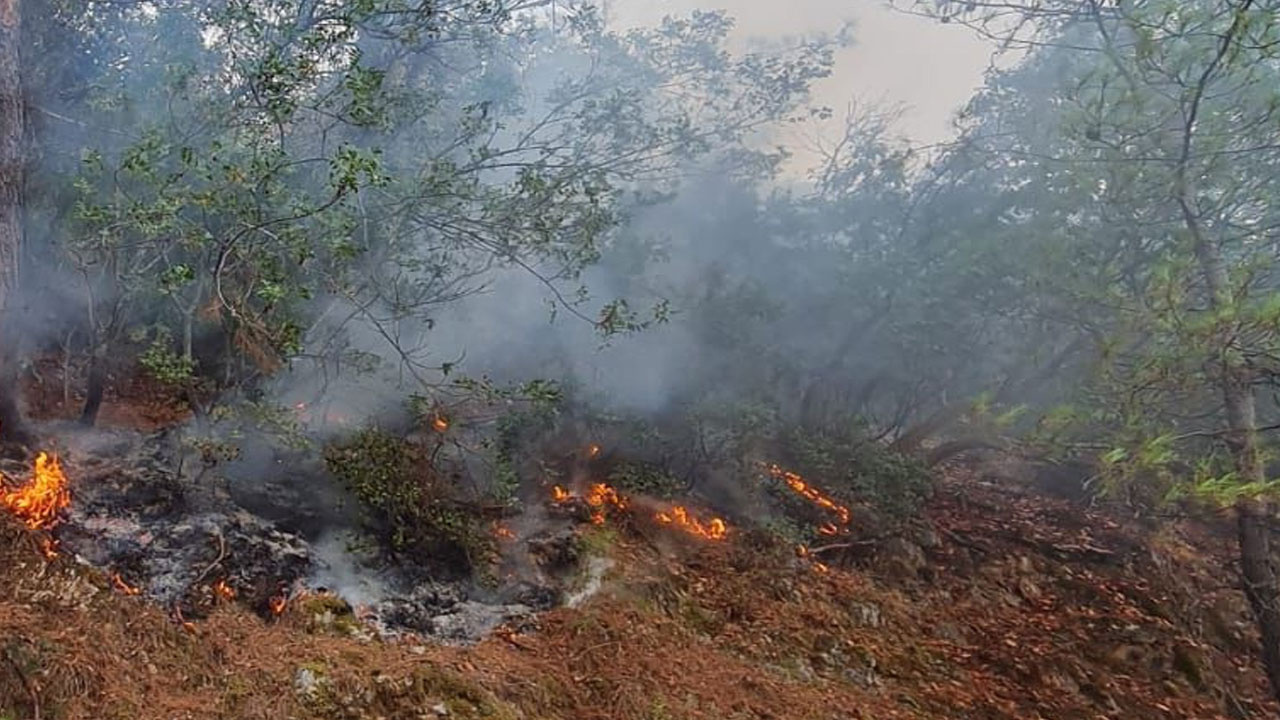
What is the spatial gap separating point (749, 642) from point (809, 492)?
2.41 metres

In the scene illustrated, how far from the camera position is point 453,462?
6.14 m

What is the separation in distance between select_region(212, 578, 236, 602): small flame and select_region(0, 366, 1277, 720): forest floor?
0.18 feet

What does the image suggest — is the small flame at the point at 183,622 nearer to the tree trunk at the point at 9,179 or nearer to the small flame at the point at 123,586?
the small flame at the point at 123,586

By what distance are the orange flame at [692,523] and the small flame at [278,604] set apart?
131 inches

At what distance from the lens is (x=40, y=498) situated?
4426mm

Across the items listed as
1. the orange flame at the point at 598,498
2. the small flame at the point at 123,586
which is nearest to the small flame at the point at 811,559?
the orange flame at the point at 598,498

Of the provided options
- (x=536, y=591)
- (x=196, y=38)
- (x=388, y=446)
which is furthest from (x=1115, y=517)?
(x=196, y=38)


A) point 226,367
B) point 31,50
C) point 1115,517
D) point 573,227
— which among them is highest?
point 31,50

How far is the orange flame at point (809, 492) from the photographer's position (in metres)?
7.51

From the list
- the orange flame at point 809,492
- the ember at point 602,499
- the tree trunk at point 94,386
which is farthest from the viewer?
the orange flame at point 809,492

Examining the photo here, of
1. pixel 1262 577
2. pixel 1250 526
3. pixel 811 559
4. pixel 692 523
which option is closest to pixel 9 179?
pixel 692 523

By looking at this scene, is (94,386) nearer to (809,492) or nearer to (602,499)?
(602,499)

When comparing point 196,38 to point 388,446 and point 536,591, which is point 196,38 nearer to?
point 388,446

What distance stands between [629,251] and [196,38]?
4358 mm
